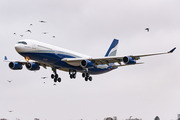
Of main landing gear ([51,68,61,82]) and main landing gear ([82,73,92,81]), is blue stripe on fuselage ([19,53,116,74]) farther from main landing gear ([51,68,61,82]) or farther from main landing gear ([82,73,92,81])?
main landing gear ([51,68,61,82])

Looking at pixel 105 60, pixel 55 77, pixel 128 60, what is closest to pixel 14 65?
pixel 55 77

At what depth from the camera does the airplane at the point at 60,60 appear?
68.6m

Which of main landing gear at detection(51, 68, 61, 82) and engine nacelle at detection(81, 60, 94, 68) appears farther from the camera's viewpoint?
main landing gear at detection(51, 68, 61, 82)

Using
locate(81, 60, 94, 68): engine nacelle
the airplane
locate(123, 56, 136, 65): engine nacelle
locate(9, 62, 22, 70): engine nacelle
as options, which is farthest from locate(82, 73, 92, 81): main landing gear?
locate(9, 62, 22, 70): engine nacelle

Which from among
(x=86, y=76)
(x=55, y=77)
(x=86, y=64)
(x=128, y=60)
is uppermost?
(x=86, y=64)

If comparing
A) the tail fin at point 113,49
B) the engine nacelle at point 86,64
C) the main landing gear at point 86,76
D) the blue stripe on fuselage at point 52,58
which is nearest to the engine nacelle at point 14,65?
the blue stripe on fuselage at point 52,58

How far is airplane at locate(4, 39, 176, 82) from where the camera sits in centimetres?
6862

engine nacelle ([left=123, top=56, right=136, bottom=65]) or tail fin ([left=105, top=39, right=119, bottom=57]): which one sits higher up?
tail fin ([left=105, top=39, right=119, bottom=57])

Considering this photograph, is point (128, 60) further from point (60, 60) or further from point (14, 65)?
point (14, 65)

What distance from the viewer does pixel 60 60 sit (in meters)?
73.2

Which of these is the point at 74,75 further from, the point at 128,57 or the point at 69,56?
the point at 128,57

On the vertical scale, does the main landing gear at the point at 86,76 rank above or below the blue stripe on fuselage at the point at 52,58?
below

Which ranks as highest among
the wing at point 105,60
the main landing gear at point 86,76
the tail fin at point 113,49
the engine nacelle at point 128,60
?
the tail fin at point 113,49

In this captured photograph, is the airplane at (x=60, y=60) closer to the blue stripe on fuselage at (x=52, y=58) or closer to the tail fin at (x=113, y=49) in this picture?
the blue stripe on fuselage at (x=52, y=58)
